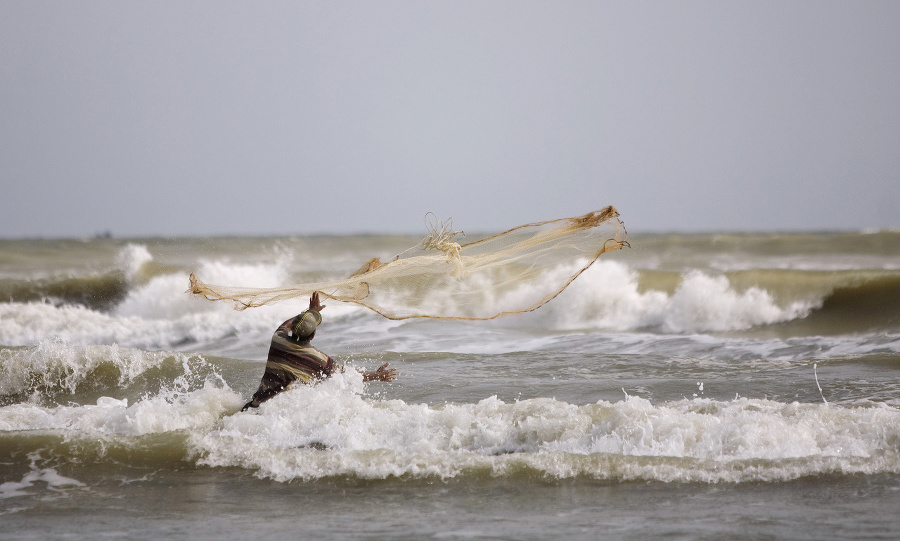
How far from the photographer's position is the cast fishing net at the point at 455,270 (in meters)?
6.96

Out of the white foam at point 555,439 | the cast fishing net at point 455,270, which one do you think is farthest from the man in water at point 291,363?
the cast fishing net at point 455,270

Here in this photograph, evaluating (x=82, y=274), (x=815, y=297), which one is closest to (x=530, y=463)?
(x=815, y=297)

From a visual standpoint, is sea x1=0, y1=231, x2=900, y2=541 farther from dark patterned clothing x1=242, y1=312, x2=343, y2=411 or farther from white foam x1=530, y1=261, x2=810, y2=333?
white foam x1=530, y1=261, x2=810, y2=333

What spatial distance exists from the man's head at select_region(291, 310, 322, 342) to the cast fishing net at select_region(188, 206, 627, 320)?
0.18 metres

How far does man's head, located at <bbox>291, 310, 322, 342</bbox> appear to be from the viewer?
702 centimetres

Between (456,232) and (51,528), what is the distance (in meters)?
3.54

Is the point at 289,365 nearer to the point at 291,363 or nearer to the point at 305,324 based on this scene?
the point at 291,363

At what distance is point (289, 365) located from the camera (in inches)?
283

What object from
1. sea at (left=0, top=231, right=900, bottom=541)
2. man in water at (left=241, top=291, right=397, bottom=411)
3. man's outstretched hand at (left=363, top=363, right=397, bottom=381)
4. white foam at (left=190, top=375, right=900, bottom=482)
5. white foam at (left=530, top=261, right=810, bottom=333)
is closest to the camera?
sea at (left=0, top=231, right=900, bottom=541)

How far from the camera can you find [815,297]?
1533 centimetres

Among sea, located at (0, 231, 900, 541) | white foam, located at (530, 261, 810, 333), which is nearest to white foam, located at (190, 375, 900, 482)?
sea, located at (0, 231, 900, 541)

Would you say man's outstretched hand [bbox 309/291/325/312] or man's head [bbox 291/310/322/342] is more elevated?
man's outstretched hand [bbox 309/291/325/312]

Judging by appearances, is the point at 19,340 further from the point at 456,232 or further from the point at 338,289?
the point at 456,232

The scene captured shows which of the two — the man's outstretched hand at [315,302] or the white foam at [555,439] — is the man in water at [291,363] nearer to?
the man's outstretched hand at [315,302]
